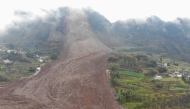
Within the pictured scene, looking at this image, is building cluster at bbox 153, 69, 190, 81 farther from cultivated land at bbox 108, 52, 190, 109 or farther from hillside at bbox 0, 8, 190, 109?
hillside at bbox 0, 8, 190, 109

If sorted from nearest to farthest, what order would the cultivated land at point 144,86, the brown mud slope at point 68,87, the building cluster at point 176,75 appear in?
1. the brown mud slope at point 68,87
2. the cultivated land at point 144,86
3. the building cluster at point 176,75

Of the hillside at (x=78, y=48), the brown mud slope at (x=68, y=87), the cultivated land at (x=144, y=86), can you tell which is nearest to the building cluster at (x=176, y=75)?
the cultivated land at (x=144, y=86)

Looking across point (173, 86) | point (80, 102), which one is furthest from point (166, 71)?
point (80, 102)

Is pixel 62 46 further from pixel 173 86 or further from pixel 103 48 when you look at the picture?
pixel 173 86

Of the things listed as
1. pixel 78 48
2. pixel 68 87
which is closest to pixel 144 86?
pixel 68 87

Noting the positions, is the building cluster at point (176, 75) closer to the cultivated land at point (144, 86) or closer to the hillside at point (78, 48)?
the cultivated land at point (144, 86)

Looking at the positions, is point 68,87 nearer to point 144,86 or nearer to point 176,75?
point 144,86

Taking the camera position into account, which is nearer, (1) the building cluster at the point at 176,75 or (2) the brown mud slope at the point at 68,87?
(2) the brown mud slope at the point at 68,87

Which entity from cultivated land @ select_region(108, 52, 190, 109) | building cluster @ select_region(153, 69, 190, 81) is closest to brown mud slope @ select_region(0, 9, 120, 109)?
cultivated land @ select_region(108, 52, 190, 109)
